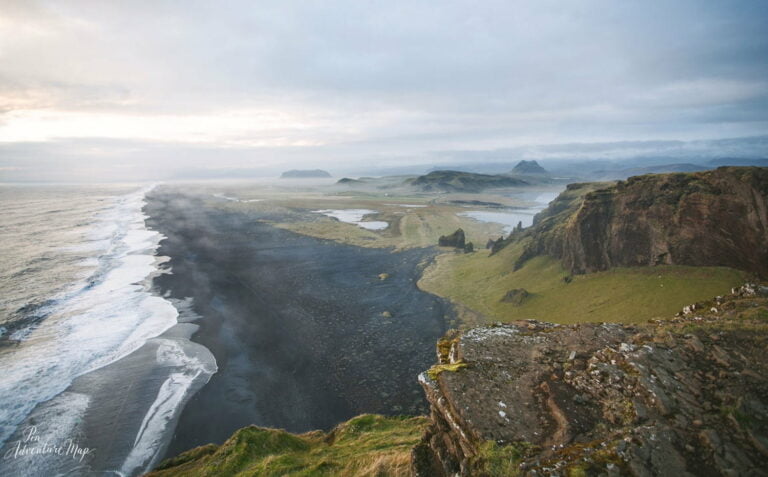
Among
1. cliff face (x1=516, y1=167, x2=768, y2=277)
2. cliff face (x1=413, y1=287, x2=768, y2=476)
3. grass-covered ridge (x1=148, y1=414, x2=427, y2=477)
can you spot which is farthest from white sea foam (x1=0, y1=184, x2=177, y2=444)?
cliff face (x1=516, y1=167, x2=768, y2=277)

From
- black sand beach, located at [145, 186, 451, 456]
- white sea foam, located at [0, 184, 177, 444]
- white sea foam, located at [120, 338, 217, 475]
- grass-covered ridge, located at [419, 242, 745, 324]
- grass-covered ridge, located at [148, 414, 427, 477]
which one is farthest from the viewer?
white sea foam, located at [0, 184, 177, 444]

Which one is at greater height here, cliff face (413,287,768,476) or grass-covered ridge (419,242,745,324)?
cliff face (413,287,768,476)

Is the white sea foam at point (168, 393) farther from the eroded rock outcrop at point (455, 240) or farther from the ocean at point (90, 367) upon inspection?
the eroded rock outcrop at point (455, 240)

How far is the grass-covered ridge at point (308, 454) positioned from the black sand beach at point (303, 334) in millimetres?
3977

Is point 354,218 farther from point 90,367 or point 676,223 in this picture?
point 676,223

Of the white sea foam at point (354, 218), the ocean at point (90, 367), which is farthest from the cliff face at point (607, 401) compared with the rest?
the white sea foam at point (354, 218)

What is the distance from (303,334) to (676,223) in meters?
26.2

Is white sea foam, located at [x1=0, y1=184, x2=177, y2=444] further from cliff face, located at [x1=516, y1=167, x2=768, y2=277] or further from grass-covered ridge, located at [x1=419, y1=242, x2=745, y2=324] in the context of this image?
cliff face, located at [x1=516, y1=167, x2=768, y2=277]

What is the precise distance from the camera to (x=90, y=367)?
857 inches

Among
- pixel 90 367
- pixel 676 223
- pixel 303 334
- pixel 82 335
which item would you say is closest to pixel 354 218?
pixel 303 334

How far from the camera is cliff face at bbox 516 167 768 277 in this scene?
16.3m

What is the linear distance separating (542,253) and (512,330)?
1039 inches

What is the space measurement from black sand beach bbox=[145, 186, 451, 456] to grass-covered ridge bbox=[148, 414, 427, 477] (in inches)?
157

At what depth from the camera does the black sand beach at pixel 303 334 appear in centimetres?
1891
